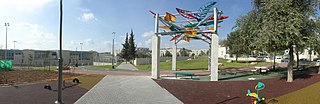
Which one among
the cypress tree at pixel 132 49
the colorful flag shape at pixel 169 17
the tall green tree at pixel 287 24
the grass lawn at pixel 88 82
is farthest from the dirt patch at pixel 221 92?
the cypress tree at pixel 132 49

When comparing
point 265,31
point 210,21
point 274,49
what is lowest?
point 274,49

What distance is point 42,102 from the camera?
358 inches

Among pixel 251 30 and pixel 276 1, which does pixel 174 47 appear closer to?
pixel 251 30

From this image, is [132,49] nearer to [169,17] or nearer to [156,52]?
[169,17]

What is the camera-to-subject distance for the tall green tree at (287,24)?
14.3 metres

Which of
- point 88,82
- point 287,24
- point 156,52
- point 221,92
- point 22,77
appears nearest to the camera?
point 221,92

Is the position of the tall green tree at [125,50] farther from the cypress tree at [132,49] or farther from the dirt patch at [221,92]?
the dirt patch at [221,92]

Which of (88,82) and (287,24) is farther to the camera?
(88,82)

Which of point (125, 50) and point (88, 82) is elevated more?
Result: point (125, 50)

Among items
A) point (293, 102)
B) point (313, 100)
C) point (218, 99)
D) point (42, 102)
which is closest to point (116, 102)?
point (42, 102)

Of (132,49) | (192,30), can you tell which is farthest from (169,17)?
(132,49)

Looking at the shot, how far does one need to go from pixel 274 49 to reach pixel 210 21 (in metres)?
7.76

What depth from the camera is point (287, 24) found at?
1427 centimetres

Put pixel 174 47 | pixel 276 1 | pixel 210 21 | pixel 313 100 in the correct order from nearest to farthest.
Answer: pixel 313 100, pixel 276 1, pixel 210 21, pixel 174 47
